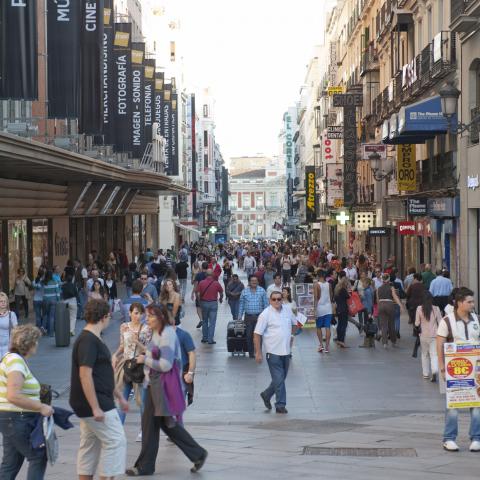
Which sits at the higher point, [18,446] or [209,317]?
[18,446]

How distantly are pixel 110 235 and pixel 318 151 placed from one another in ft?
141

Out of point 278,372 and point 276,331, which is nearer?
point 276,331

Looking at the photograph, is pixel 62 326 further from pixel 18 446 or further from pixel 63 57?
pixel 18 446

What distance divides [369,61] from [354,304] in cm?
2901

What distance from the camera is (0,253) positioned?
30328 mm

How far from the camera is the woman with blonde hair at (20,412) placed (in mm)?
7875

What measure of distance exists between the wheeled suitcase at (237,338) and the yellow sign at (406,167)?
16.4 m

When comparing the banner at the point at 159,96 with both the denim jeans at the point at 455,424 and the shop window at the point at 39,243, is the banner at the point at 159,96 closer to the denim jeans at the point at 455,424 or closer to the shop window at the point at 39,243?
the shop window at the point at 39,243

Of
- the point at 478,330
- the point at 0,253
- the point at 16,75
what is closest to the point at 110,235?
the point at 0,253

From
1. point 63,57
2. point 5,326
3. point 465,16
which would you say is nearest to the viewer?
point 5,326

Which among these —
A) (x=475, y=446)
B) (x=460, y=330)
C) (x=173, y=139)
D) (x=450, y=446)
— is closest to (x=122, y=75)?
(x=173, y=139)

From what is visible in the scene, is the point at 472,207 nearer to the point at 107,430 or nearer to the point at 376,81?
the point at 107,430

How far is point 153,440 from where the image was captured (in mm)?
9820

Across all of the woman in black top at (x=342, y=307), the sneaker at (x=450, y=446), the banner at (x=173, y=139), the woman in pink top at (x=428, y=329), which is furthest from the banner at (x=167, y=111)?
the sneaker at (x=450, y=446)
